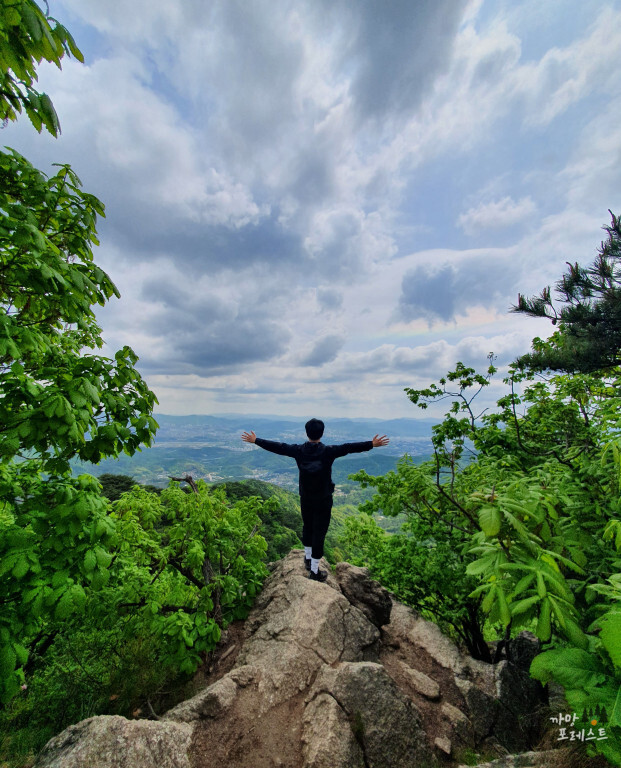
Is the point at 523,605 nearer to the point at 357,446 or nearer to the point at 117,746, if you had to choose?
the point at 117,746

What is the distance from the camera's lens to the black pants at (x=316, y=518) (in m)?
7.91

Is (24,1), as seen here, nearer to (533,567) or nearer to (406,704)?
(533,567)

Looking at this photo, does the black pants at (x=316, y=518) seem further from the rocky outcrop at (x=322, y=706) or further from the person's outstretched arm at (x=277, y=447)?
the person's outstretched arm at (x=277, y=447)

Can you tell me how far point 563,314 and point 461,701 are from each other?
1268 centimetres

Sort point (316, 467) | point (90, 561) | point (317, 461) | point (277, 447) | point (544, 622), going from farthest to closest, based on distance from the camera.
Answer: point (277, 447), point (317, 461), point (316, 467), point (90, 561), point (544, 622)

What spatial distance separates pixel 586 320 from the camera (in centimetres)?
1138

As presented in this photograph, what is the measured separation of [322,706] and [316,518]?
11.5ft

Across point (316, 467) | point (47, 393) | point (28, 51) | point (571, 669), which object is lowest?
point (571, 669)

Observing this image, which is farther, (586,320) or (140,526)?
(586,320)

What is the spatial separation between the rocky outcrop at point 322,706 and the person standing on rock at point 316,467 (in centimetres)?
152

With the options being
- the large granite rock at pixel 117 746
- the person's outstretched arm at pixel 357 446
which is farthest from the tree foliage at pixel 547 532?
the large granite rock at pixel 117 746

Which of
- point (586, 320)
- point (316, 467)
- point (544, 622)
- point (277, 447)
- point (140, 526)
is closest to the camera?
point (544, 622)

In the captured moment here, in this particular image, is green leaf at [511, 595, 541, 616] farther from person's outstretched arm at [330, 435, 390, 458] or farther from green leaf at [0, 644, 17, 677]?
person's outstretched arm at [330, 435, 390, 458]

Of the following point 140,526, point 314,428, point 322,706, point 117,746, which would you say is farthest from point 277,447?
point 117,746
